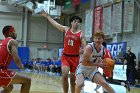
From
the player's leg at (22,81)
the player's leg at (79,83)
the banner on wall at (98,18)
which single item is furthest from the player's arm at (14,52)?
the banner on wall at (98,18)

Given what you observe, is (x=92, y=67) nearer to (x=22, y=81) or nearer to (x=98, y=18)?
(x=22, y=81)

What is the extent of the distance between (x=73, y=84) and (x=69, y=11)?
26.7 metres

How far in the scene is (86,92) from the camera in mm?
10305

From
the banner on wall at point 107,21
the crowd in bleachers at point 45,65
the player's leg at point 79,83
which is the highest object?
the banner on wall at point 107,21

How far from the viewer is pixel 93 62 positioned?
6.18 m

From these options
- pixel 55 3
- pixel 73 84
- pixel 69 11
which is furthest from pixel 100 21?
pixel 73 84

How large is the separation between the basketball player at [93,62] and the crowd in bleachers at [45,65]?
20.4 m

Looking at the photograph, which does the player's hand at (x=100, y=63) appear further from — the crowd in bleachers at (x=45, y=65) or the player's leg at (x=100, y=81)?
the crowd in bleachers at (x=45, y=65)

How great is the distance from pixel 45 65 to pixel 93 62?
23583 mm

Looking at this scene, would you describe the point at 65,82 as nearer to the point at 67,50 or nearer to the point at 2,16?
the point at 67,50

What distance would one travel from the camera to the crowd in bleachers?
1072 inches

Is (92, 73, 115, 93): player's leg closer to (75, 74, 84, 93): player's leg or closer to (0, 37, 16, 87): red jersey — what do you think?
(75, 74, 84, 93): player's leg

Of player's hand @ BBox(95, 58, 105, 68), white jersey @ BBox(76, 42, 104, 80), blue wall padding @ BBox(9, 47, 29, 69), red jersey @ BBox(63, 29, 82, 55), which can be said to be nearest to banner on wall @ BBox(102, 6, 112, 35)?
blue wall padding @ BBox(9, 47, 29, 69)

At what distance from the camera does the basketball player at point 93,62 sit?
19.9 feet
